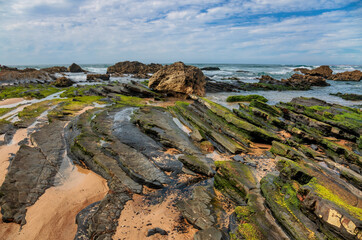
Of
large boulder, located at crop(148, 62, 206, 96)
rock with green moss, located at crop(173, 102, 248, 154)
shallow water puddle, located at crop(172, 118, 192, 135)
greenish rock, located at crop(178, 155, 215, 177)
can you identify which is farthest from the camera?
large boulder, located at crop(148, 62, 206, 96)

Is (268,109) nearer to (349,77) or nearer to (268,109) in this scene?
(268,109)

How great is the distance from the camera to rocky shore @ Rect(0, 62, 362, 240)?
4.81 m

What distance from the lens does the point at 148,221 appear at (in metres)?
5.31

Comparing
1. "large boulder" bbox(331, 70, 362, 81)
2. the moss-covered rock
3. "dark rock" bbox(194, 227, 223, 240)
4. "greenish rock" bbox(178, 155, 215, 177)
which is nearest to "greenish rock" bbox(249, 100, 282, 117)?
the moss-covered rock

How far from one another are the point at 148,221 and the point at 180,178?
241 centimetres

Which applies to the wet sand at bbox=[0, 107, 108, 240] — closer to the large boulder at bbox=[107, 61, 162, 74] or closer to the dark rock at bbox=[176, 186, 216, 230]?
the dark rock at bbox=[176, 186, 216, 230]

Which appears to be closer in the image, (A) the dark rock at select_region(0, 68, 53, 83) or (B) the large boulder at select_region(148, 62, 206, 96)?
(B) the large boulder at select_region(148, 62, 206, 96)

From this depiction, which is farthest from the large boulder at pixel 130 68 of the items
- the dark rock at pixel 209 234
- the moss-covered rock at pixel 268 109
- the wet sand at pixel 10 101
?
the dark rock at pixel 209 234

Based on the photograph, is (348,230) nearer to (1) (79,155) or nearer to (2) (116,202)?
(2) (116,202)

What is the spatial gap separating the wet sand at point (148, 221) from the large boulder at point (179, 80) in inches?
815

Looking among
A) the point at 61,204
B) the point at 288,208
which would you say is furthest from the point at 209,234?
the point at 61,204

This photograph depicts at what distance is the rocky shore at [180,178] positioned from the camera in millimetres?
4809

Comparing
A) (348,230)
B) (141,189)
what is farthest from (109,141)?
(348,230)

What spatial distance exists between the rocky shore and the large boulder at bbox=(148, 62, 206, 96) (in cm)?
1152
